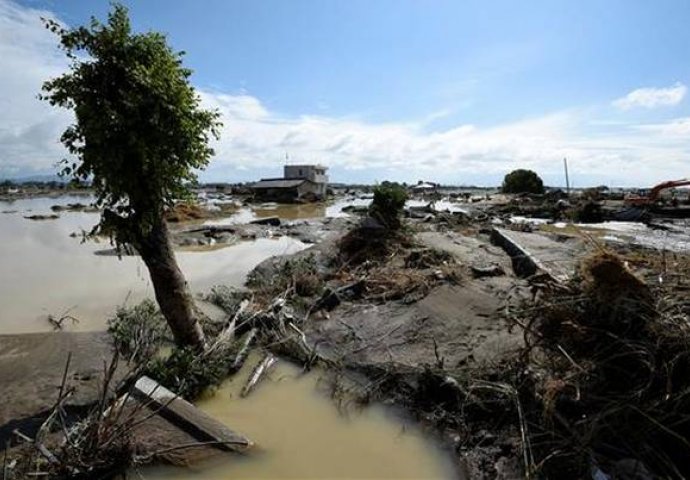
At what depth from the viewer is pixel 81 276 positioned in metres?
16.0

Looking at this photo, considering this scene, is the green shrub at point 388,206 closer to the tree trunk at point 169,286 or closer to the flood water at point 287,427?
the flood water at point 287,427

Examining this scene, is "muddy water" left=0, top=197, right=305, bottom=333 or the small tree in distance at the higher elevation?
the small tree in distance

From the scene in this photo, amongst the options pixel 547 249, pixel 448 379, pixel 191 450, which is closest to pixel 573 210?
pixel 547 249

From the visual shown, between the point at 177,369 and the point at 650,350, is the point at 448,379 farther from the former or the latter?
the point at 177,369

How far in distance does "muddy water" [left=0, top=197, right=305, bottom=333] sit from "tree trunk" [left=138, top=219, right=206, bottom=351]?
3.95m

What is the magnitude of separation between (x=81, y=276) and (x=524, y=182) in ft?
173

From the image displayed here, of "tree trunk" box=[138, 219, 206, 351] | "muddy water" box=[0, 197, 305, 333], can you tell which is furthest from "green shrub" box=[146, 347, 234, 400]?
"muddy water" box=[0, 197, 305, 333]

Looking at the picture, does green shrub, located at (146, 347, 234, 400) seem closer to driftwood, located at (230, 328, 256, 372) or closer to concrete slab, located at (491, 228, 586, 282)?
driftwood, located at (230, 328, 256, 372)

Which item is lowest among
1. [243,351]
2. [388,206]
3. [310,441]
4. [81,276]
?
[310,441]

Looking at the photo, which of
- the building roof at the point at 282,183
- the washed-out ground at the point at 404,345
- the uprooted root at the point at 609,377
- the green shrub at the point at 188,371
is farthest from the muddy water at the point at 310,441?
the building roof at the point at 282,183

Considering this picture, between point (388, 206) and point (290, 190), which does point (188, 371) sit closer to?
point (388, 206)

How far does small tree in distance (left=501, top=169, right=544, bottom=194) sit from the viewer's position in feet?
185

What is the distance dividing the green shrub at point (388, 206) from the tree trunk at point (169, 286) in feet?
31.0

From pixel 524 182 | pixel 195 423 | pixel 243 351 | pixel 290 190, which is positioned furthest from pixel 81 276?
pixel 524 182
